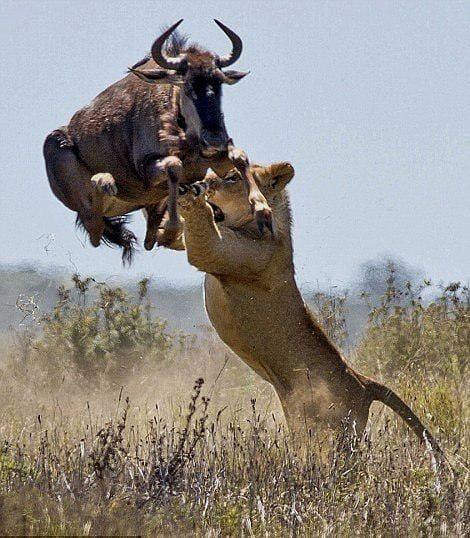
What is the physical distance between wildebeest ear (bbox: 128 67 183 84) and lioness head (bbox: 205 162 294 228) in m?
1.01

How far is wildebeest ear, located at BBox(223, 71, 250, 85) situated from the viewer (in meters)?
11.3

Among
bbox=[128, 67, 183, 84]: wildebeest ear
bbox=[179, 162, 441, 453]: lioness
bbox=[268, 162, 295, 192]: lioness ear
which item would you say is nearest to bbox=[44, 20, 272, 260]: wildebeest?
bbox=[128, 67, 183, 84]: wildebeest ear

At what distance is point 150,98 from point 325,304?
563cm

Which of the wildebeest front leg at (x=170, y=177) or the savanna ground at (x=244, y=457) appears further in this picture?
the wildebeest front leg at (x=170, y=177)

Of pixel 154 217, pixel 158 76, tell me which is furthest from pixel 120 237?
pixel 158 76

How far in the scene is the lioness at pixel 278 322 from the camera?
39.0ft

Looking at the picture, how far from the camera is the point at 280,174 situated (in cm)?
1217

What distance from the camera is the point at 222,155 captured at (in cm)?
1107

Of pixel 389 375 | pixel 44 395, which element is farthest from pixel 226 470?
pixel 44 395

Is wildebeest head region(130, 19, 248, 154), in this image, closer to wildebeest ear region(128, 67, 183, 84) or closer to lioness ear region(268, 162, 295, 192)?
wildebeest ear region(128, 67, 183, 84)

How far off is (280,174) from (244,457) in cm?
314

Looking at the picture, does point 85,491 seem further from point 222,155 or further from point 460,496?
point 222,155

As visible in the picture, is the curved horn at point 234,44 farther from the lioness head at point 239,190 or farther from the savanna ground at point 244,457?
the savanna ground at point 244,457

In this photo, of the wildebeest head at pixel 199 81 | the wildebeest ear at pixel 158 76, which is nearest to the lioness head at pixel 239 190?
the wildebeest head at pixel 199 81
